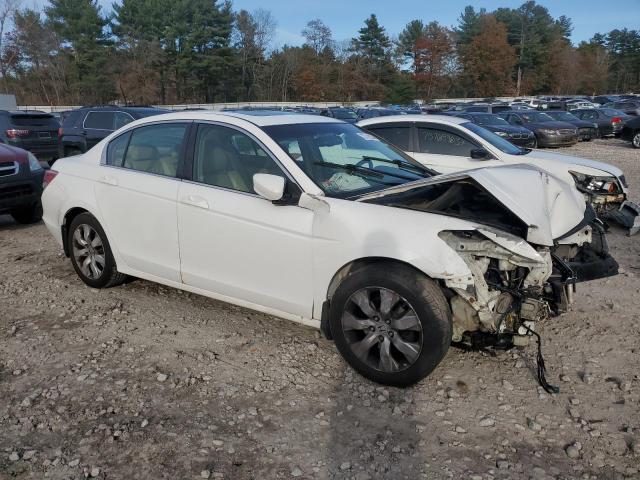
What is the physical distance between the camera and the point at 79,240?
16.8 feet

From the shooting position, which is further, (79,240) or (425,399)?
(79,240)

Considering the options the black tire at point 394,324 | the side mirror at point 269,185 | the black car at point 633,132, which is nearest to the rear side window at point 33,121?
the side mirror at point 269,185

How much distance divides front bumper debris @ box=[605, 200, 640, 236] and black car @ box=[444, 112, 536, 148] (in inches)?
391

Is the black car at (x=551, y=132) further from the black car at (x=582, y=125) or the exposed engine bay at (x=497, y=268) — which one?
the exposed engine bay at (x=497, y=268)

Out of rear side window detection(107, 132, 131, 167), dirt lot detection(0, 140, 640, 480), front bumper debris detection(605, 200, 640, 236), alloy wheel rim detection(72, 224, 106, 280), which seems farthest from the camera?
front bumper debris detection(605, 200, 640, 236)

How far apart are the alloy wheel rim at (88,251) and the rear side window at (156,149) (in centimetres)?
75

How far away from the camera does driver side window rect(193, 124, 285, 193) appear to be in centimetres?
396

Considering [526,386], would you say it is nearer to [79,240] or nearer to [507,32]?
[79,240]

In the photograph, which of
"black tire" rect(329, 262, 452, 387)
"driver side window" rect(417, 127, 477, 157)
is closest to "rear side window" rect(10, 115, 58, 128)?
"driver side window" rect(417, 127, 477, 157)

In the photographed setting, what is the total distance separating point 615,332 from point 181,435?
3385mm

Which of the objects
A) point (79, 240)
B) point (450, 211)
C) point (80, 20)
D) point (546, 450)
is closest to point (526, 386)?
point (546, 450)

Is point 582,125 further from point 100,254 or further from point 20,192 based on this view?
point 100,254

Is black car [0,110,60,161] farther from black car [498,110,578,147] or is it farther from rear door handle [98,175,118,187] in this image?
black car [498,110,578,147]

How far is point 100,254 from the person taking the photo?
501cm
